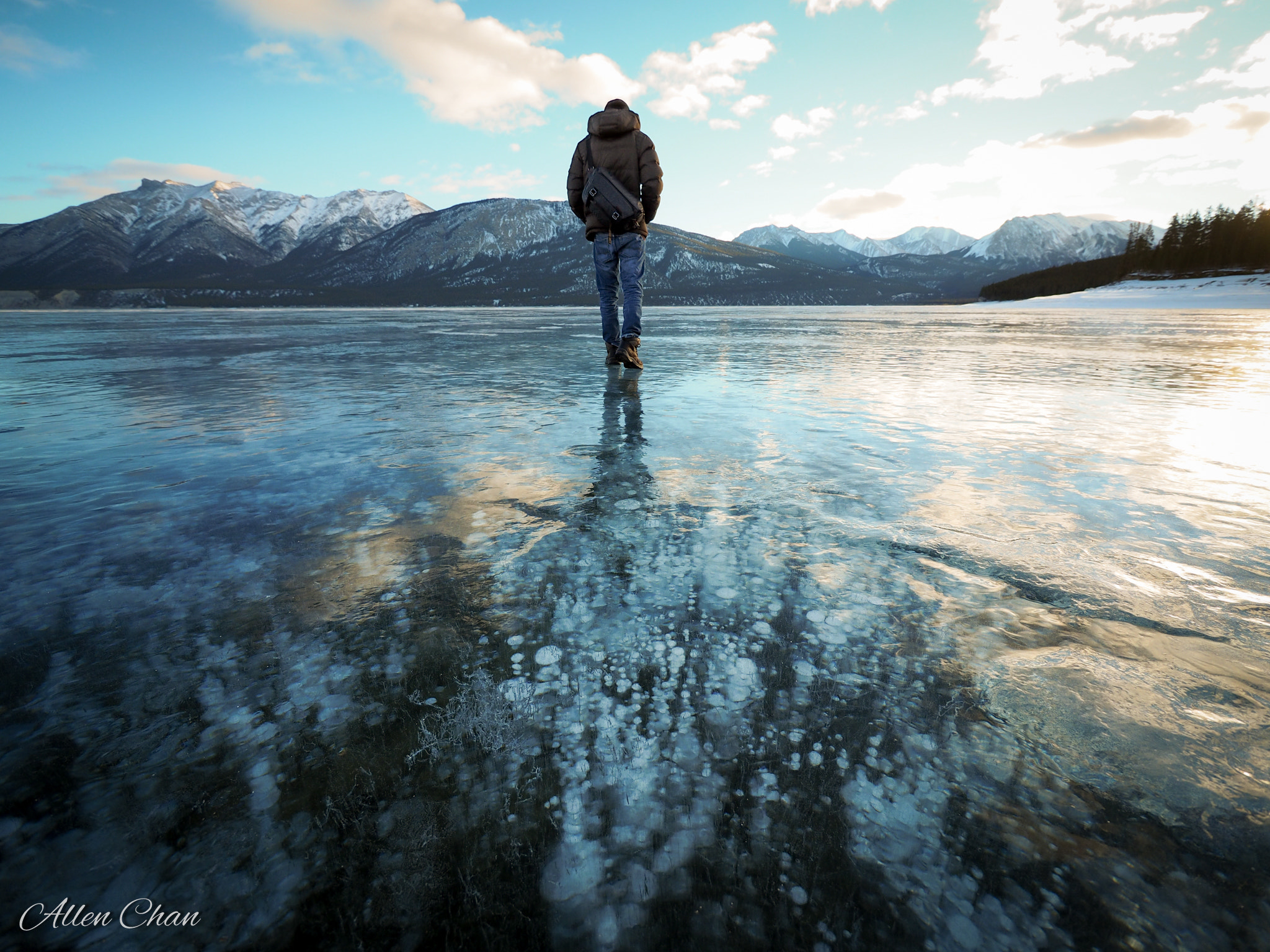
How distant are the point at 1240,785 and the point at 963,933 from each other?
715 mm

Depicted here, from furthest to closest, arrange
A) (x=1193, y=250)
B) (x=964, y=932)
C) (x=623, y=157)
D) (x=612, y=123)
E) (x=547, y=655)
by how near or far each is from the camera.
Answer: (x=1193, y=250) < (x=623, y=157) < (x=612, y=123) < (x=547, y=655) < (x=964, y=932)

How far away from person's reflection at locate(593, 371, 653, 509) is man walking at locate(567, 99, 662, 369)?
82.8 inches

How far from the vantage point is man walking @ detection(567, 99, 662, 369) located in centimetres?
667

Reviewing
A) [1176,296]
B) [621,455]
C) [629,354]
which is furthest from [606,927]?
[1176,296]

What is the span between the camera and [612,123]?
21.5 feet

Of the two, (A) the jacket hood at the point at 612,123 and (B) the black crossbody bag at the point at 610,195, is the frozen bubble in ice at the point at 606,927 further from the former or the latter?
(A) the jacket hood at the point at 612,123

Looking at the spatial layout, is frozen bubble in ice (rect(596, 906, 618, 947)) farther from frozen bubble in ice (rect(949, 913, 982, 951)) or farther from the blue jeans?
the blue jeans

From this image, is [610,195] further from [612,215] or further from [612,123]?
[612,123]

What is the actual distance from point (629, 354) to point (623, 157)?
91.0 inches

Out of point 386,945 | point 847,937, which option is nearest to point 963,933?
point 847,937

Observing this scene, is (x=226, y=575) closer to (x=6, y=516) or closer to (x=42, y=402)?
(x=6, y=516)

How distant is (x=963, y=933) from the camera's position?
854 mm

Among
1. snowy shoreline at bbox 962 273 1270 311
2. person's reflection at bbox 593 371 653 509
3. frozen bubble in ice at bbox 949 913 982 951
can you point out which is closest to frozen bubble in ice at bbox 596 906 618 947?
frozen bubble in ice at bbox 949 913 982 951

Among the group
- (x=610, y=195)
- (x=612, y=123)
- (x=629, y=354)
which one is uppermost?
(x=612, y=123)
